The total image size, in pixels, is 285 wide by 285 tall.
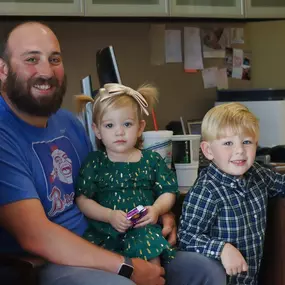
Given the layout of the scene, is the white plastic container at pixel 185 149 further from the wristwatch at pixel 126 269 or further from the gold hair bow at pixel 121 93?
the wristwatch at pixel 126 269

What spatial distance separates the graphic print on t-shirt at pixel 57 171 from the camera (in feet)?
6.01

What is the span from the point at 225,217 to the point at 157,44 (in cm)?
125

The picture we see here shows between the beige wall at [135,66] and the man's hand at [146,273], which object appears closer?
the man's hand at [146,273]

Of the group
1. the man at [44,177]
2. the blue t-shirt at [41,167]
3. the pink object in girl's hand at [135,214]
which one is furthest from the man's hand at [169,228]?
the blue t-shirt at [41,167]

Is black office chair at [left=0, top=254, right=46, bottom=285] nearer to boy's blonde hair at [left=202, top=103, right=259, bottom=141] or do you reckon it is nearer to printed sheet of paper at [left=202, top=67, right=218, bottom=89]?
boy's blonde hair at [left=202, top=103, right=259, bottom=141]

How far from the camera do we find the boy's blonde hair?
188 cm

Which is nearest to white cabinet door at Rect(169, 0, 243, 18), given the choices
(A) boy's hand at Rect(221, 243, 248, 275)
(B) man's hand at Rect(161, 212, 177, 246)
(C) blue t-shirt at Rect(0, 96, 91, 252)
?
(C) blue t-shirt at Rect(0, 96, 91, 252)

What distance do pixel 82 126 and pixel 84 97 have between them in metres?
0.10

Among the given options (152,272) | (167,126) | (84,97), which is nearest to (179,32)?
(167,126)

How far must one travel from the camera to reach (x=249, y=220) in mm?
1916

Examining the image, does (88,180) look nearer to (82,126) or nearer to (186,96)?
(82,126)

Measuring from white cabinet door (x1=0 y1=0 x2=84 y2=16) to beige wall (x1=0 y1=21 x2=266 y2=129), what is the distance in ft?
1.13

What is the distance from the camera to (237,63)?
3.08 meters

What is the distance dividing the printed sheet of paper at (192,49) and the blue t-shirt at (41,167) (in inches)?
43.4
